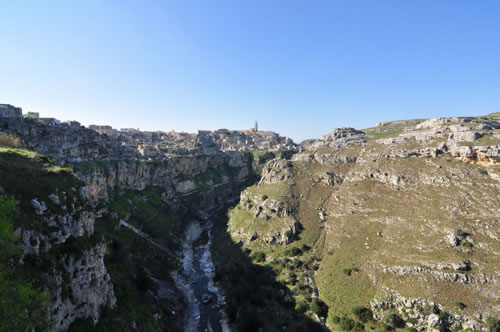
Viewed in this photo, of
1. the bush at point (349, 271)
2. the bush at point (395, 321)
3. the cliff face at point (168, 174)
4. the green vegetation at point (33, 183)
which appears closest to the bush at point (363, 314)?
the bush at point (395, 321)

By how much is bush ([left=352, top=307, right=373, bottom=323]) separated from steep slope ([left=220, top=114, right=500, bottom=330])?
187 mm

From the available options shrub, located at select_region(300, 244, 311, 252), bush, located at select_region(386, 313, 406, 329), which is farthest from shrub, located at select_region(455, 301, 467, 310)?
shrub, located at select_region(300, 244, 311, 252)

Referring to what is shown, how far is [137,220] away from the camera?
89062 mm

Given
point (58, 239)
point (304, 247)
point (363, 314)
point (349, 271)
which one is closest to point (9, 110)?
point (58, 239)

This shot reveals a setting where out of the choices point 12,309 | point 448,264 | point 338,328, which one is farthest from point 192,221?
point 12,309

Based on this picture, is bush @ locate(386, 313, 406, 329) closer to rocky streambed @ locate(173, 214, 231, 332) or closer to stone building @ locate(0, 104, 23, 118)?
rocky streambed @ locate(173, 214, 231, 332)

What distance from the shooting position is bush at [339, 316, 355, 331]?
48.7m

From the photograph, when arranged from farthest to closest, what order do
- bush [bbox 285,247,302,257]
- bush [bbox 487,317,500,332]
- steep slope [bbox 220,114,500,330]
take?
bush [bbox 285,247,302,257]
steep slope [bbox 220,114,500,330]
bush [bbox 487,317,500,332]

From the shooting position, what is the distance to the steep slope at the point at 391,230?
47656 mm

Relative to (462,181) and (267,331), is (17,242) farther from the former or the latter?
(462,181)

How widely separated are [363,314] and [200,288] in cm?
4287

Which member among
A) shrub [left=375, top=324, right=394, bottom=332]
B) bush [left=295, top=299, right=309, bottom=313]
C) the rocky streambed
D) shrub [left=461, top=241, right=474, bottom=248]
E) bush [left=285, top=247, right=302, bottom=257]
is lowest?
the rocky streambed

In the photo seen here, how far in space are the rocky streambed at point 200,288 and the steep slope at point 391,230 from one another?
534 inches

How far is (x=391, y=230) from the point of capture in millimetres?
63781
